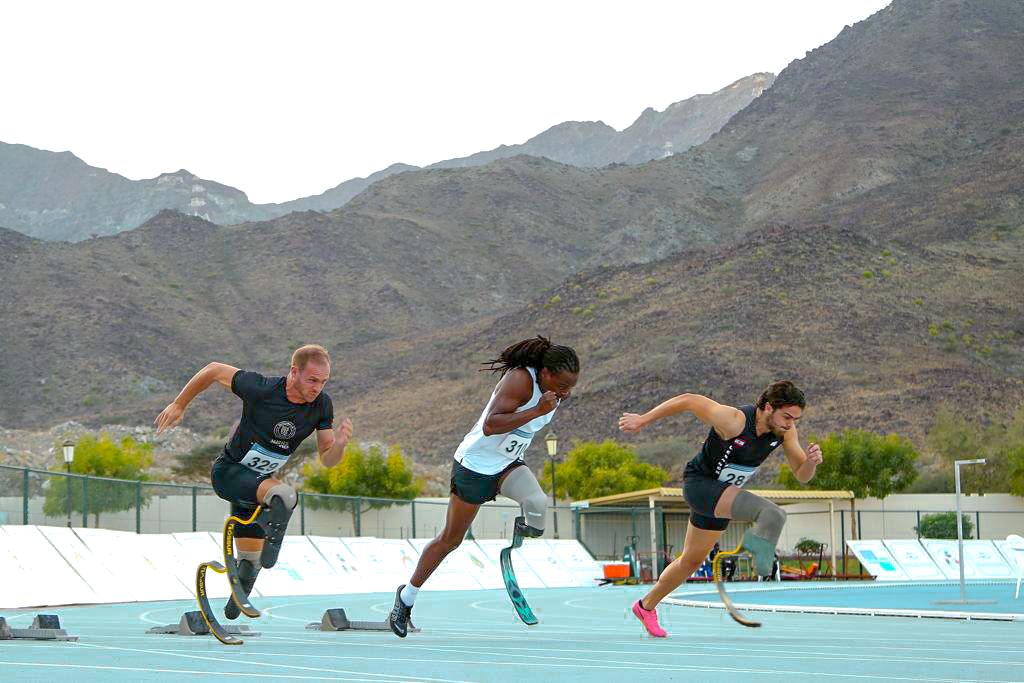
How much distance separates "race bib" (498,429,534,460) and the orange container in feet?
93.0

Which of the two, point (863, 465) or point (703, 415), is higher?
point (703, 415)

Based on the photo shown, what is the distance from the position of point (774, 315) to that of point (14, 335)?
6775 centimetres

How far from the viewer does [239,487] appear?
1014 cm

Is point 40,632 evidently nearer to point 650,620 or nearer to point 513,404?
point 513,404

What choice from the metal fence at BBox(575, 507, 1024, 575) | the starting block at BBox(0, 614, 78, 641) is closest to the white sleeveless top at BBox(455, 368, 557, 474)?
the starting block at BBox(0, 614, 78, 641)

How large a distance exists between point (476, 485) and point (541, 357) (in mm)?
1033

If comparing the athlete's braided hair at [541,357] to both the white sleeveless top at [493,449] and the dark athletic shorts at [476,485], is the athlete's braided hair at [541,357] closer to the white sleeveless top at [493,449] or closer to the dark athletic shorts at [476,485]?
the white sleeveless top at [493,449]

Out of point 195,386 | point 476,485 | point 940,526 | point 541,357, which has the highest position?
point 541,357

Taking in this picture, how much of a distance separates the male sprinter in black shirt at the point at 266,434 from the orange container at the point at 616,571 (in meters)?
28.1

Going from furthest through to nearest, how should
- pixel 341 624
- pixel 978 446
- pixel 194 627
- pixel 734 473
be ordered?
pixel 978 446 → pixel 341 624 → pixel 194 627 → pixel 734 473

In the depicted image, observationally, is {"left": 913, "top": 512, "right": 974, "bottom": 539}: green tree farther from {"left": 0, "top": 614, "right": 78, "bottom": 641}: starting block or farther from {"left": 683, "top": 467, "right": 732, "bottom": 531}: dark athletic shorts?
{"left": 0, "top": 614, "right": 78, "bottom": 641}: starting block

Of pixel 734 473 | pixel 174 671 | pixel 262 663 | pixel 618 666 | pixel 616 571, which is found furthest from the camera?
pixel 616 571

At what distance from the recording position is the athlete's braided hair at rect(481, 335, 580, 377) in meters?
9.60

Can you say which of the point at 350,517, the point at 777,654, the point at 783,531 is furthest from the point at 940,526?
the point at 777,654
